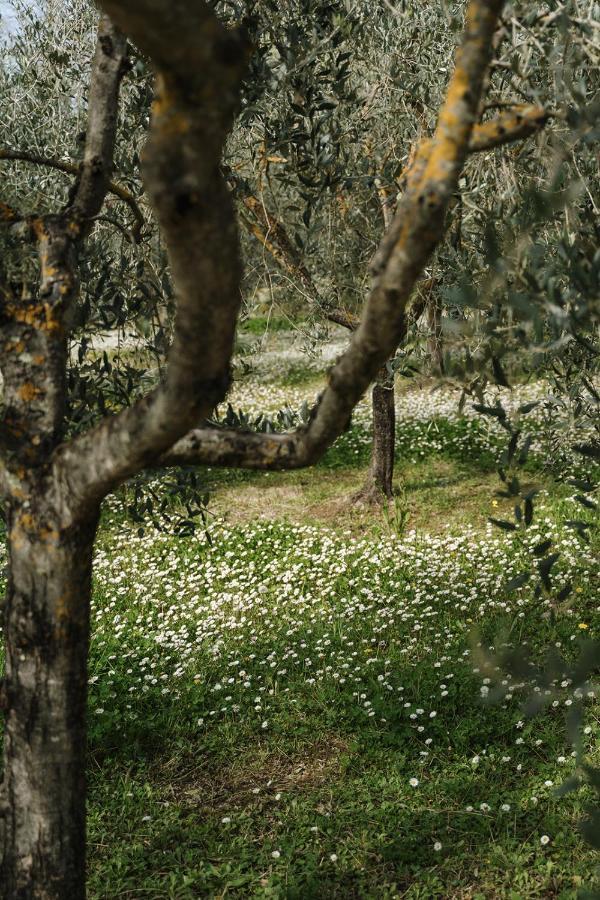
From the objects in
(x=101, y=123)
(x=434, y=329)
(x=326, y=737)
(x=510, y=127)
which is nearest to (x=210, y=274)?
(x=510, y=127)

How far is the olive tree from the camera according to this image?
206cm

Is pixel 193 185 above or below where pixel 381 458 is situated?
above

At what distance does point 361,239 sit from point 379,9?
2521 millimetres

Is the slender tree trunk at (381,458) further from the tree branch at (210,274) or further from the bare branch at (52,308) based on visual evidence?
the tree branch at (210,274)

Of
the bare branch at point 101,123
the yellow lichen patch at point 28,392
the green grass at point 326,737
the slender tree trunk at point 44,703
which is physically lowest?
the green grass at point 326,737

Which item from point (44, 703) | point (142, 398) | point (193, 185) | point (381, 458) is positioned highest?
point (193, 185)

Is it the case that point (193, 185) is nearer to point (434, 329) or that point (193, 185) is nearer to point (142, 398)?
point (142, 398)

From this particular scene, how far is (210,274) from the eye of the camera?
2271mm

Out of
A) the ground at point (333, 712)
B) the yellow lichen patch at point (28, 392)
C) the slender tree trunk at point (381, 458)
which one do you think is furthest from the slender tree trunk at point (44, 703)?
the slender tree trunk at point (381, 458)

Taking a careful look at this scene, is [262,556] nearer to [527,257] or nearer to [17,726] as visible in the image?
[17,726]

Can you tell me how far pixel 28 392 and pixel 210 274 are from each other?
143cm

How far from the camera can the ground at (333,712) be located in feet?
15.8

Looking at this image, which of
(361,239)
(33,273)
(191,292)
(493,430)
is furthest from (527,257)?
(493,430)

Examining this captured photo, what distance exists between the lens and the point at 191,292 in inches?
91.4
